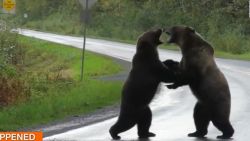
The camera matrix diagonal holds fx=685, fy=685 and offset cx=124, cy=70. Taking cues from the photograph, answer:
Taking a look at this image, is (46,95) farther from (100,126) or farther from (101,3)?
(101,3)

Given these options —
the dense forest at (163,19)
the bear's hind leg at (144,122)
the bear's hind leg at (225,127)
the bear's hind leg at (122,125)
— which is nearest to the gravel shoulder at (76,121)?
the bear's hind leg at (122,125)

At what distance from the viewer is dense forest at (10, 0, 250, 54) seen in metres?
52.7

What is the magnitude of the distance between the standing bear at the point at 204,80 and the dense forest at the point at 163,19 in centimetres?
2853

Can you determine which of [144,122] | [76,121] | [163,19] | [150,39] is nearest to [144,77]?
[150,39]

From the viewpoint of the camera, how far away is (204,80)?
423 inches

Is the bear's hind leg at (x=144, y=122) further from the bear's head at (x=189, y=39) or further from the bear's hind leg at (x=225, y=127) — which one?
the bear's head at (x=189, y=39)

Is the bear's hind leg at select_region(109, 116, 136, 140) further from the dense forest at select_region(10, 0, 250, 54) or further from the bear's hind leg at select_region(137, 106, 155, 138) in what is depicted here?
the dense forest at select_region(10, 0, 250, 54)

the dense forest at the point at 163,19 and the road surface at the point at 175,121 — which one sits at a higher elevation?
the road surface at the point at 175,121

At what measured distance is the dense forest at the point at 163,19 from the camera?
5269cm

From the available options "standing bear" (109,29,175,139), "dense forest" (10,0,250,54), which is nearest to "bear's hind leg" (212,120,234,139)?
"standing bear" (109,29,175,139)

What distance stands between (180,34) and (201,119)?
4.72 ft

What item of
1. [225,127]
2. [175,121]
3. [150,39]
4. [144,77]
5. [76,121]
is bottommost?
[76,121]

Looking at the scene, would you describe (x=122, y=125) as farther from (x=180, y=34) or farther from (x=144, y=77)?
(x=180, y=34)

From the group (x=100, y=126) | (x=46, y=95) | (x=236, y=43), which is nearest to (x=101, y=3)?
(x=236, y=43)
